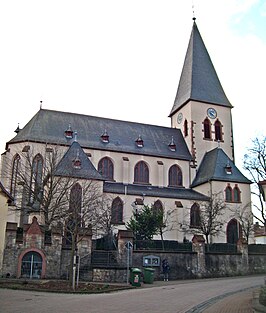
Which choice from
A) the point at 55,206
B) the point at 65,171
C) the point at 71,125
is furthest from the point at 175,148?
the point at 55,206

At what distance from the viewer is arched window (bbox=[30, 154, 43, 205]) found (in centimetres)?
3456

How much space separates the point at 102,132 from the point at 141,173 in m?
6.22

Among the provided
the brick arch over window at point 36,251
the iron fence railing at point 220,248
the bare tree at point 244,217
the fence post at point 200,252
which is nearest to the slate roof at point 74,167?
the brick arch over window at point 36,251

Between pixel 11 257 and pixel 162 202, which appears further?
pixel 162 202

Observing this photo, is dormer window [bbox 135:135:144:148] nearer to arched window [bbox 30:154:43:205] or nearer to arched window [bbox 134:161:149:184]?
arched window [bbox 134:161:149:184]

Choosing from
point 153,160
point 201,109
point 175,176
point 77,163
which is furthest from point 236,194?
point 77,163

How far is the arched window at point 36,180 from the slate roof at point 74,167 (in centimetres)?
212

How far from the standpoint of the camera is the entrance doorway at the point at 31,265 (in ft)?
80.6

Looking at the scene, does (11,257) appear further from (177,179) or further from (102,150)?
(177,179)

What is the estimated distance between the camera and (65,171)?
3600 cm

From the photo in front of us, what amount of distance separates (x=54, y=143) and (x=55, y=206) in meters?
10.3

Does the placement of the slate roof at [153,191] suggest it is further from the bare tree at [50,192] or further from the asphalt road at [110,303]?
the asphalt road at [110,303]

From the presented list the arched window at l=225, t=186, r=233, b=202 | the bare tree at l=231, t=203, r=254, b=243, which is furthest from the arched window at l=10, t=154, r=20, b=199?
→ the bare tree at l=231, t=203, r=254, b=243

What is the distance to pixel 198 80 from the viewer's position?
5203cm
